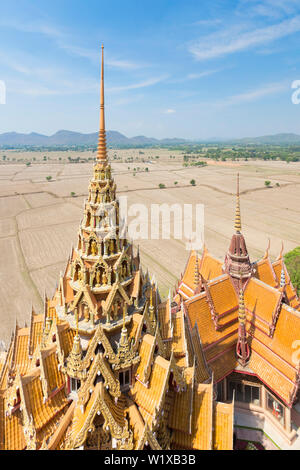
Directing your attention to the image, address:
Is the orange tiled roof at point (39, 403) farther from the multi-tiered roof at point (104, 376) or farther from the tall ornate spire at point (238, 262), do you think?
the tall ornate spire at point (238, 262)

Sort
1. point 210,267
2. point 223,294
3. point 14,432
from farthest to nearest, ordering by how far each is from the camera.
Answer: point 210,267, point 223,294, point 14,432

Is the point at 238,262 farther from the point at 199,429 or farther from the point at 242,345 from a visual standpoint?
the point at 199,429

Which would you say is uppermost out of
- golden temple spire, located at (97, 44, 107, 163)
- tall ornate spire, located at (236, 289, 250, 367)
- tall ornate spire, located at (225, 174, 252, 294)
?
golden temple spire, located at (97, 44, 107, 163)

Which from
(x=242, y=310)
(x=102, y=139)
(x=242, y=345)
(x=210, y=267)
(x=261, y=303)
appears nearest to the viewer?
(x=102, y=139)

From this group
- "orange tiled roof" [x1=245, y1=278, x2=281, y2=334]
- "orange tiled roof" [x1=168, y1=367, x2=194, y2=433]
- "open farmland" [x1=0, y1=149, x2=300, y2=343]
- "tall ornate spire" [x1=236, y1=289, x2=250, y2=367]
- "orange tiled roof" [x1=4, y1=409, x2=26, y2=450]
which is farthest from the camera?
"open farmland" [x1=0, y1=149, x2=300, y2=343]

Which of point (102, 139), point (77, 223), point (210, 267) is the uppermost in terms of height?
point (102, 139)

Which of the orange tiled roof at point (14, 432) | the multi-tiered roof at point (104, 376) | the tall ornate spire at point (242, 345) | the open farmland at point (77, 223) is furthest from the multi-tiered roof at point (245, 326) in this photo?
the open farmland at point (77, 223)

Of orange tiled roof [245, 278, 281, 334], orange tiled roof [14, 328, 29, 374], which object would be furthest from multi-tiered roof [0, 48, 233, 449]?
orange tiled roof [245, 278, 281, 334]

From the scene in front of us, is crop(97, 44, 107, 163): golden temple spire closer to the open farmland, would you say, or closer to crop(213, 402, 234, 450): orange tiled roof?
crop(213, 402, 234, 450): orange tiled roof

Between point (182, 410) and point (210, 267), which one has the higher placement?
point (210, 267)

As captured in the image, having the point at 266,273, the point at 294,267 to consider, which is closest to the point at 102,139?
the point at 266,273
